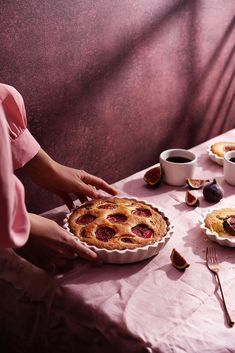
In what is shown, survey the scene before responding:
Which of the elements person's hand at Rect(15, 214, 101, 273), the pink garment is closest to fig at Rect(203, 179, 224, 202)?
person's hand at Rect(15, 214, 101, 273)

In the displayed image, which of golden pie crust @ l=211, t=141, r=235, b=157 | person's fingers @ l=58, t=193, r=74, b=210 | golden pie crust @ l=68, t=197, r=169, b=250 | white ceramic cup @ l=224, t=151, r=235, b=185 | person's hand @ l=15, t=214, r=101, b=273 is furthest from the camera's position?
golden pie crust @ l=211, t=141, r=235, b=157

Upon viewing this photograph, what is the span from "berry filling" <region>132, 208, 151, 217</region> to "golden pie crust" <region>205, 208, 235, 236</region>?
26 centimetres

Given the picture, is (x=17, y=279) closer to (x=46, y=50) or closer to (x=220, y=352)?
(x=220, y=352)

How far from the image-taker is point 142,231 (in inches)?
74.0

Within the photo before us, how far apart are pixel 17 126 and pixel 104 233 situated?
581 mm

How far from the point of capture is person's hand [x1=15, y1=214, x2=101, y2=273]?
1.66 m

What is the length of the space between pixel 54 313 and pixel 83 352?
0.17 meters

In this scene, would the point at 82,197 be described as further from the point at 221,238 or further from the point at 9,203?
the point at 9,203

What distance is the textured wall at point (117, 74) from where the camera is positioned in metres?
2.28

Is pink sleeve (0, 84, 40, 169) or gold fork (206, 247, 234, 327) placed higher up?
pink sleeve (0, 84, 40, 169)

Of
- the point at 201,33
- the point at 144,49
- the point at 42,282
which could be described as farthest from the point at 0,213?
the point at 201,33

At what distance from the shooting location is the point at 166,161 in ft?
7.83

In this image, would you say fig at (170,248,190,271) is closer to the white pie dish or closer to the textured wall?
the white pie dish

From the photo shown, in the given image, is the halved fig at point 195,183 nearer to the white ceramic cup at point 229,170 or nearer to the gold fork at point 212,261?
the white ceramic cup at point 229,170
